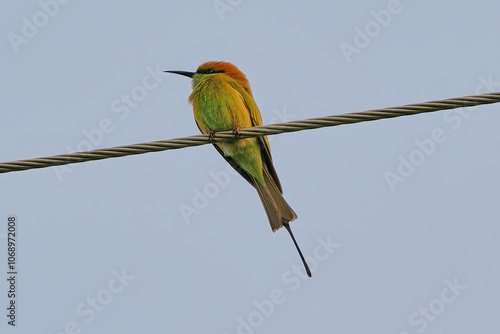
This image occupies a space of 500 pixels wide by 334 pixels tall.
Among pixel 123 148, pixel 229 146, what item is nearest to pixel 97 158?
pixel 123 148

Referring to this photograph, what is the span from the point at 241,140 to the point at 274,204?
43cm

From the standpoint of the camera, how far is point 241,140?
4188 millimetres

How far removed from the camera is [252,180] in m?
4.38

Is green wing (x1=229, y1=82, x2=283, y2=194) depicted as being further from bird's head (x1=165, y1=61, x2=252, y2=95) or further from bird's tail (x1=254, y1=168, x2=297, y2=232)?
bird's head (x1=165, y1=61, x2=252, y2=95)

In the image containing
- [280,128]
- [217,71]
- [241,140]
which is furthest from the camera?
[217,71]

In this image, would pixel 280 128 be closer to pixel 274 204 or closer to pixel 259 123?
pixel 274 204

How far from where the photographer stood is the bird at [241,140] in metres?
4.20

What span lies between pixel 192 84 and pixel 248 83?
383 mm

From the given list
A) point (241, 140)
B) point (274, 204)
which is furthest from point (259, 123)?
point (274, 204)

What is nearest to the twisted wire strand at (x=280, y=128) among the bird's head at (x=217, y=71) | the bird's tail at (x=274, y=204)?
the bird's tail at (x=274, y=204)

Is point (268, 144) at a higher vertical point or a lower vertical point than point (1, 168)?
lower

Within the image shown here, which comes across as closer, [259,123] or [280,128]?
[280,128]

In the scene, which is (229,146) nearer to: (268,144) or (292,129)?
(268,144)

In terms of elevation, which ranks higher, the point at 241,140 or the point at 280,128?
the point at 241,140
